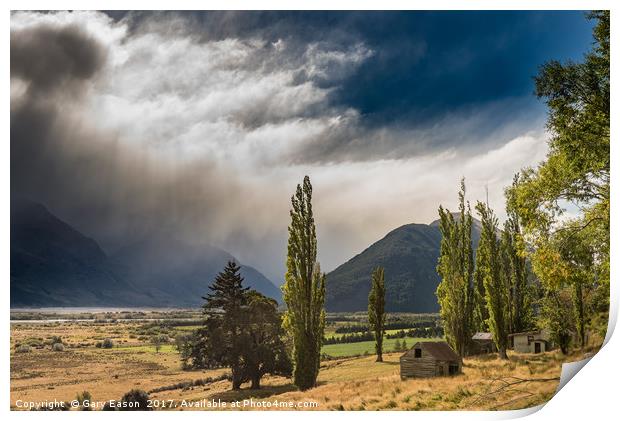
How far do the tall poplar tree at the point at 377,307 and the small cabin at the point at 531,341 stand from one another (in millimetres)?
3522

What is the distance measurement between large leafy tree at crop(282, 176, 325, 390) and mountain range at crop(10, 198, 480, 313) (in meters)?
0.36

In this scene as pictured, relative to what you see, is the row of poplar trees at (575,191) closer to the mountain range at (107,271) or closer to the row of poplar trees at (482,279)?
the row of poplar trees at (482,279)

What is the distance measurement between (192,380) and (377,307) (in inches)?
226

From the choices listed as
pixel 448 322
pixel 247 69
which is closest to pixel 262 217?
pixel 247 69

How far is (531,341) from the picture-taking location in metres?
13.8

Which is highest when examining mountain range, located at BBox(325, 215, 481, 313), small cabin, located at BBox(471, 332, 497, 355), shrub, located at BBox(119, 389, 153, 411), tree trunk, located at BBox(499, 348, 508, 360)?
mountain range, located at BBox(325, 215, 481, 313)

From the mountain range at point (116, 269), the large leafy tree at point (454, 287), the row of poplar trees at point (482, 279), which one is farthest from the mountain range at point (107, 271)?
the row of poplar trees at point (482, 279)

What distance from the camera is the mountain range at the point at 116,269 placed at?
10.6 metres

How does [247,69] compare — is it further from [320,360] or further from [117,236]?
[320,360]

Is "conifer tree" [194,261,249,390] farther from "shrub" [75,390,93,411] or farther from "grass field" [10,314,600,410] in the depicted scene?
"shrub" [75,390,93,411]

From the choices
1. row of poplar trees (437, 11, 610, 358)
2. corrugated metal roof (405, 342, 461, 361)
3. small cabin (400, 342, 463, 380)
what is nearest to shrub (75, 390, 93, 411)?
small cabin (400, 342, 463, 380)

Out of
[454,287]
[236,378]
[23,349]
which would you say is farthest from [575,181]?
[23,349]

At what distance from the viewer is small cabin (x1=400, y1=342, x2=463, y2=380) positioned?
11508 mm
